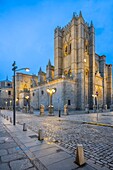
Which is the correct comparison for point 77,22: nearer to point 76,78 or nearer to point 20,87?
point 76,78

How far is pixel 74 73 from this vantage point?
36.2 metres

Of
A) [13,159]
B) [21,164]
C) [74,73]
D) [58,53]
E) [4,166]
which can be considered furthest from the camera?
[58,53]

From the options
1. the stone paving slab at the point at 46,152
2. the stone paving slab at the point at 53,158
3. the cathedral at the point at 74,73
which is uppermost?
the cathedral at the point at 74,73

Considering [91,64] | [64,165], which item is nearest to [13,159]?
[64,165]

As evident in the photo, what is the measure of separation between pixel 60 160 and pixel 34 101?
4161 centimetres

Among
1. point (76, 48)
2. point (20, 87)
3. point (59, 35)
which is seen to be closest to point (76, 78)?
point (76, 48)

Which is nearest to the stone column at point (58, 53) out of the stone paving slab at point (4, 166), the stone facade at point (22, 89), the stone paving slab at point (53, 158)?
the stone facade at point (22, 89)

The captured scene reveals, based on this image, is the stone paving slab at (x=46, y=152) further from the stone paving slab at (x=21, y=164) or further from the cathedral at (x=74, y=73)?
the cathedral at (x=74, y=73)

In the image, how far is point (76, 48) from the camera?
37.6m

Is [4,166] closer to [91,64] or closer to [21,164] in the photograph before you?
[21,164]

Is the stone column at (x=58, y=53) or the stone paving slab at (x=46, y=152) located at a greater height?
the stone column at (x=58, y=53)

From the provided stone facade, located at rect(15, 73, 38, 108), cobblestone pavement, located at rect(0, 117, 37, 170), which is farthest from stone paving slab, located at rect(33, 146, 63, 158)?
stone facade, located at rect(15, 73, 38, 108)

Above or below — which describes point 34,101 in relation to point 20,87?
below

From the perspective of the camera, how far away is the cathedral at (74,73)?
33.4 m
